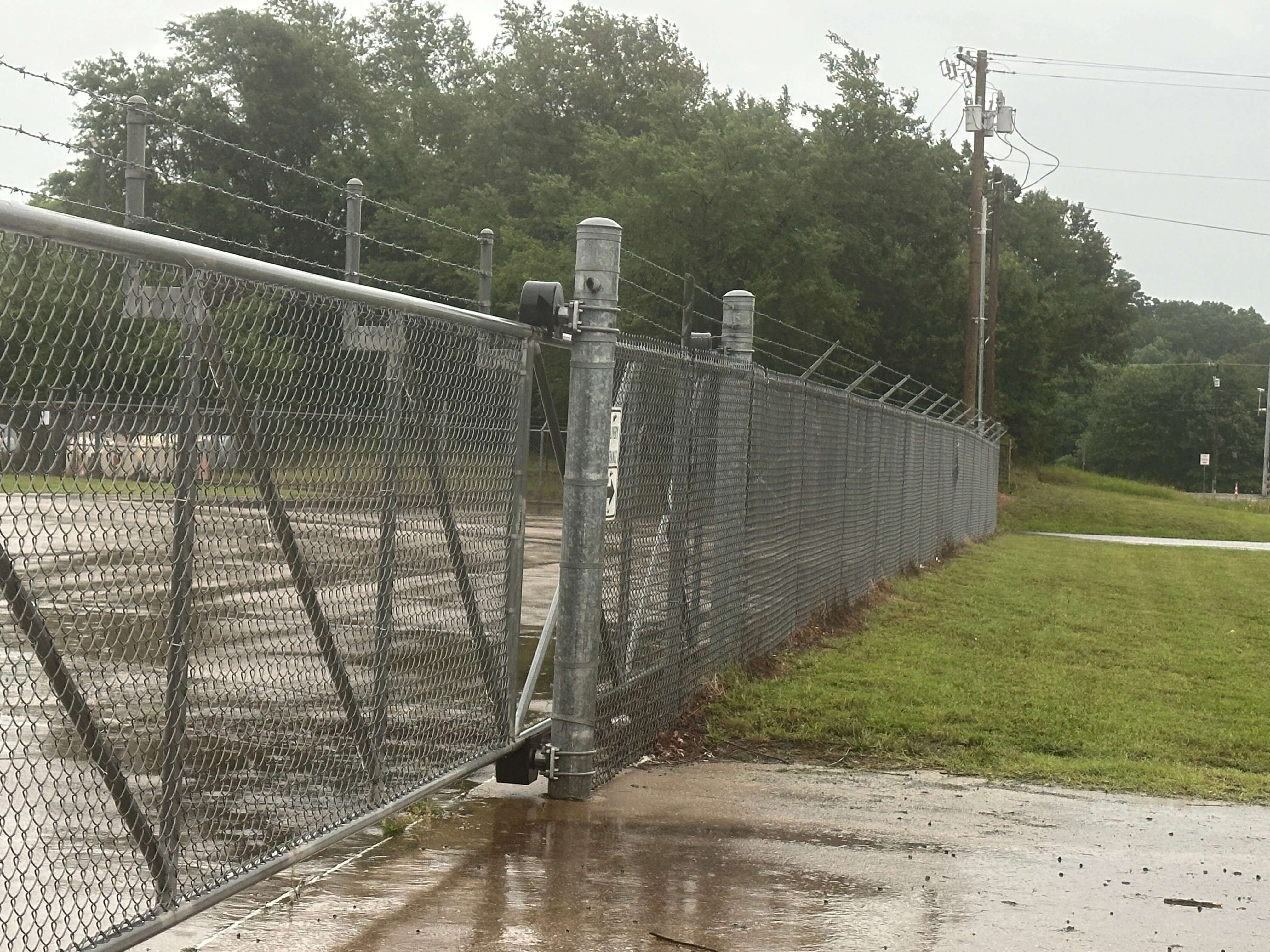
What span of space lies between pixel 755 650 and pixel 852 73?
43434mm

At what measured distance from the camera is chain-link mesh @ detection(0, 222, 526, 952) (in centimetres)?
293

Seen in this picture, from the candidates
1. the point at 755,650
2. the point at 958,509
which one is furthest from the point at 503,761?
the point at 958,509

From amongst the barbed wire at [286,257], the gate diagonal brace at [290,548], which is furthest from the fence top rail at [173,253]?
the barbed wire at [286,257]

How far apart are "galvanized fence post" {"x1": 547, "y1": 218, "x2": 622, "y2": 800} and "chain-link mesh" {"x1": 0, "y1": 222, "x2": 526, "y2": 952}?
322 mm

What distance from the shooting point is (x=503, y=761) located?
6.14m

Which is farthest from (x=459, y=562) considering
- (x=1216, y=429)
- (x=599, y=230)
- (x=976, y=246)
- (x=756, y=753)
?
(x=1216, y=429)

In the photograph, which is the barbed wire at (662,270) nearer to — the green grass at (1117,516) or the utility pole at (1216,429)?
the green grass at (1117,516)

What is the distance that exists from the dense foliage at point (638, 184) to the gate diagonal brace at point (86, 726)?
33.5 m

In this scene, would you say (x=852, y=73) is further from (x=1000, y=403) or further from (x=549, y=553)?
(x=549, y=553)

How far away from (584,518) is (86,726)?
10.3 ft

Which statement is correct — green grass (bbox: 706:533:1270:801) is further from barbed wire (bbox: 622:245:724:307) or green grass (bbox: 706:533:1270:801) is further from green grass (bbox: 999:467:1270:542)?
green grass (bbox: 999:467:1270:542)

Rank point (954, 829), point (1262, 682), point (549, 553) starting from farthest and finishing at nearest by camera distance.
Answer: point (549, 553) → point (1262, 682) → point (954, 829)

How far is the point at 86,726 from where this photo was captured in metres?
3.10

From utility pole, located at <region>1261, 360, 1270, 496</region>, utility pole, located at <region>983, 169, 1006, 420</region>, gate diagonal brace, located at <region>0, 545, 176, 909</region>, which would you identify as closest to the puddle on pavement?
gate diagonal brace, located at <region>0, 545, 176, 909</region>
